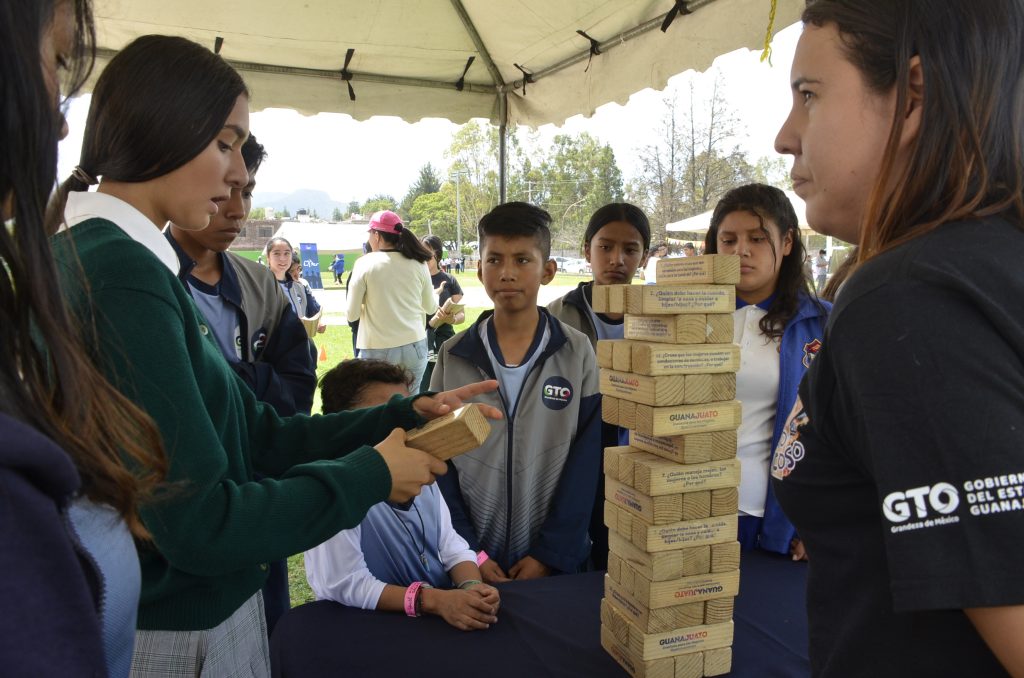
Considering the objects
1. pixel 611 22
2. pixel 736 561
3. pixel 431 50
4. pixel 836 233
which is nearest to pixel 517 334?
pixel 736 561

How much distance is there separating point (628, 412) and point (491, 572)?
3.05 ft

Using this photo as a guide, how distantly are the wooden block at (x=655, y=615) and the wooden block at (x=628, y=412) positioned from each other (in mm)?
387

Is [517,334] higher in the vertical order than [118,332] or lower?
lower

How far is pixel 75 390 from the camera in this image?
56cm

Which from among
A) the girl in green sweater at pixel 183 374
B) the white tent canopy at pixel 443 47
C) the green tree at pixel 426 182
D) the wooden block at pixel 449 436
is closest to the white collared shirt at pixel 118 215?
the girl in green sweater at pixel 183 374

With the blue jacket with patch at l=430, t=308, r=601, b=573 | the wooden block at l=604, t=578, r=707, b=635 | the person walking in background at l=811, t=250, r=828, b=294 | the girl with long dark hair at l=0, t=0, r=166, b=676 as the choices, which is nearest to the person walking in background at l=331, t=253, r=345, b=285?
the person walking in background at l=811, t=250, r=828, b=294

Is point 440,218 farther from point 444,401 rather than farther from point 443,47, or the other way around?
point 444,401

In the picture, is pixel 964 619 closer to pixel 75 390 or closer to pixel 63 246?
pixel 75 390

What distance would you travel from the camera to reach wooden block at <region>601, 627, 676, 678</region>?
1.35m

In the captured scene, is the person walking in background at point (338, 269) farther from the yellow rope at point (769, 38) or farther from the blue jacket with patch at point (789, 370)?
the blue jacket with patch at point (789, 370)

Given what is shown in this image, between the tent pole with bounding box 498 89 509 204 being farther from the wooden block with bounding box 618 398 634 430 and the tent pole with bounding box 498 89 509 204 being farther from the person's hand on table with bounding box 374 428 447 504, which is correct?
the person's hand on table with bounding box 374 428 447 504

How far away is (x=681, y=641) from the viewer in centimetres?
139

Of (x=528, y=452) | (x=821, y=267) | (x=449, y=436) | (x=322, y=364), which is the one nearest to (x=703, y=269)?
(x=449, y=436)

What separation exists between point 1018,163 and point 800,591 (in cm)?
137
